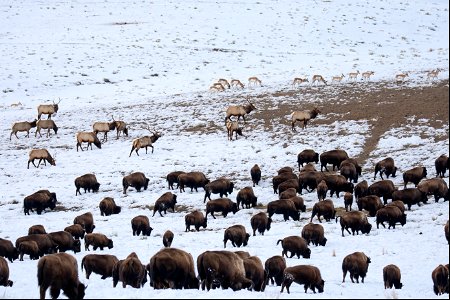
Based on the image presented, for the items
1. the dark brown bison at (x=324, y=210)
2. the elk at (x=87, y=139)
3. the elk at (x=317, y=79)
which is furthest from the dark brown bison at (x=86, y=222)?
the elk at (x=317, y=79)

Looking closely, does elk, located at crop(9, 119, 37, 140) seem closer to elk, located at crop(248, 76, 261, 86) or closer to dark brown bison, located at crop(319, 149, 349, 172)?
elk, located at crop(248, 76, 261, 86)

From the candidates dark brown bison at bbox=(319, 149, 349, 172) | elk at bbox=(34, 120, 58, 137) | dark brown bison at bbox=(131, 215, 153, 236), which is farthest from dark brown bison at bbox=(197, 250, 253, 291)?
elk at bbox=(34, 120, 58, 137)

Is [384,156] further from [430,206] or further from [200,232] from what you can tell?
[200,232]

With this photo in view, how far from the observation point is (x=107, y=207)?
22.4 m

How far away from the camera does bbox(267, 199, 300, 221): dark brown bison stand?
2011cm

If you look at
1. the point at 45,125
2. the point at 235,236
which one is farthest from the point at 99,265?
the point at 45,125

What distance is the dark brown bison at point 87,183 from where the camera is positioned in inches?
1006

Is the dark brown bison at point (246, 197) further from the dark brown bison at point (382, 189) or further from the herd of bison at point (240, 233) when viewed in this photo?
the dark brown bison at point (382, 189)

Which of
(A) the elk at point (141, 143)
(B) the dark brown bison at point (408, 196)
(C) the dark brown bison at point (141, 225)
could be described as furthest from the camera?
(A) the elk at point (141, 143)

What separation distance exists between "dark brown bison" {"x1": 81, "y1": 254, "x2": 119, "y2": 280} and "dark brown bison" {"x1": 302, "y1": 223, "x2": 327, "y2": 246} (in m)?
5.53

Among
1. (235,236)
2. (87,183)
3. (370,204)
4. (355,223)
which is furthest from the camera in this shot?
(87,183)

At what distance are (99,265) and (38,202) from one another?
9.99m

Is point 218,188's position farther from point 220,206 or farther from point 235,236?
point 235,236

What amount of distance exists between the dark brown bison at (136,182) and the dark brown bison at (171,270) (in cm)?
1441
